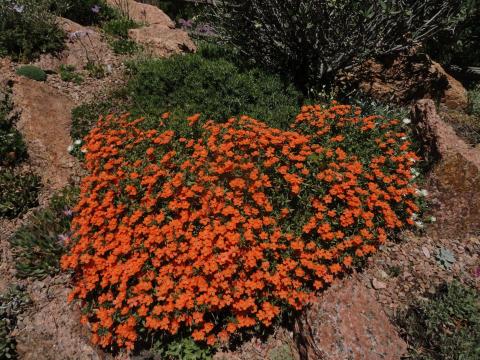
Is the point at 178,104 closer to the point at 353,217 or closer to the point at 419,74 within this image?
the point at 353,217

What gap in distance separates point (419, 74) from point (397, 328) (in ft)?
20.0

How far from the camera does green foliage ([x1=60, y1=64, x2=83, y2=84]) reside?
7953mm

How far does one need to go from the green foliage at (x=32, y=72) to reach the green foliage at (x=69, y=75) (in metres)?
0.46

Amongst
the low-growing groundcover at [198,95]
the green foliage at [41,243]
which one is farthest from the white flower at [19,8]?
the green foliage at [41,243]

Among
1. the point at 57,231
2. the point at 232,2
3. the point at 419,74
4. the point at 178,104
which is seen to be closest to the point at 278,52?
the point at 232,2

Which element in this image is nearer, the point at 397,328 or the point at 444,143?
the point at 397,328

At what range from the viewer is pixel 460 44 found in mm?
7016

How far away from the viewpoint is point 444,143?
5582mm

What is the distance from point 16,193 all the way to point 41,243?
Answer: 1331 millimetres

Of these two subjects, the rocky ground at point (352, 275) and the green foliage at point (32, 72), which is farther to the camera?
the green foliage at point (32, 72)

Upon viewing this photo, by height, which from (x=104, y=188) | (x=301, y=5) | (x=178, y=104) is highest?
(x=301, y=5)

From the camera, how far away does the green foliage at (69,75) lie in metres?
7.95

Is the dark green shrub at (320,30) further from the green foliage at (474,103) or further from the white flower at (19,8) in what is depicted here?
the white flower at (19,8)

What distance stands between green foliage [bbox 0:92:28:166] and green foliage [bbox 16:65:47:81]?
1102 millimetres
